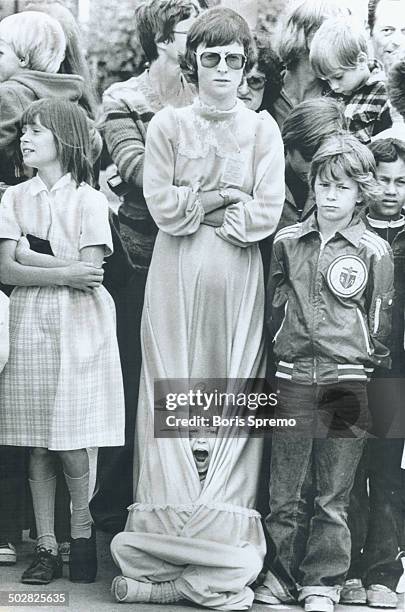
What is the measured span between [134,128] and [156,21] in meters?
0.47

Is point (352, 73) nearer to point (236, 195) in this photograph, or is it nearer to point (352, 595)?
point (236, 195)

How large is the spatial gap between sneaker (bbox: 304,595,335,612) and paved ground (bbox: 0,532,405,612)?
51 millimetres

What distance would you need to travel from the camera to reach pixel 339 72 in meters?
4.68

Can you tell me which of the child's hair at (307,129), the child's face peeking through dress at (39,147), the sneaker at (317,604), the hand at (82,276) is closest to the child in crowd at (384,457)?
the sneaker at (317,604)

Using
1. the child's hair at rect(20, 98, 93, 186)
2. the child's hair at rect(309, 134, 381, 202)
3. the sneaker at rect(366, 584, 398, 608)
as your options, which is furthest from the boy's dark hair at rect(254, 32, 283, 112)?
the sneaker at rect(366, 584, 398, 608)

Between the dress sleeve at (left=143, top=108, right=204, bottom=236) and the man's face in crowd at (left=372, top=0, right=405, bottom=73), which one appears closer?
the dress sleeve at (left=143, top=108, right=204, bottom=236)

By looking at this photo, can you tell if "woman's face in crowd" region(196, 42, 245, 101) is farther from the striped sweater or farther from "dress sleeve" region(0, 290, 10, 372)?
"dress sleeve" region(0, 290, 10, 372)

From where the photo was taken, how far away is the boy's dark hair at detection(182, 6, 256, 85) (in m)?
4.58

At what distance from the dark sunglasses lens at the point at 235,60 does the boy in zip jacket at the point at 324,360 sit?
0.52 metres

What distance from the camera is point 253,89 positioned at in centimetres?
464

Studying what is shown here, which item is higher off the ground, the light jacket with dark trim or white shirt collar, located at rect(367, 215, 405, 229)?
white shirt collar, located at rect(367, 215, 405, 229)

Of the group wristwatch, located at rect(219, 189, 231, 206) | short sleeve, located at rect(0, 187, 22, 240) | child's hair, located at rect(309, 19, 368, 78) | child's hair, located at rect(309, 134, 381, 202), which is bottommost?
short sleeve, located at rect(0, 187, 22, 240)

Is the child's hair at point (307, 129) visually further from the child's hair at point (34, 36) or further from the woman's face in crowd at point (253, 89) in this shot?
the child's hair at point (34, 36)

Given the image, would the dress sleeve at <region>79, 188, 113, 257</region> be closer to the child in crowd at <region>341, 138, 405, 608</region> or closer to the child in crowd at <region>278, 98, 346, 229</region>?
the child in crowd at <region>278, 98, 346, 229</region>
